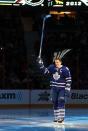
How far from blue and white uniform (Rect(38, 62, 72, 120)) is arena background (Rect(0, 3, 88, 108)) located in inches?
101

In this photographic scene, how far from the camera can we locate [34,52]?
2039 cm

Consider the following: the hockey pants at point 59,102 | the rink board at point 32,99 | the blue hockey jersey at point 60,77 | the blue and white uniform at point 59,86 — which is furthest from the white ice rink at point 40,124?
the rink board at point 32,99

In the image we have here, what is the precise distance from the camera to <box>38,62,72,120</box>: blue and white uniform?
11250mm

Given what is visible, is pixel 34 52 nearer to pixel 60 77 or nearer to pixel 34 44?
pixel 34 44

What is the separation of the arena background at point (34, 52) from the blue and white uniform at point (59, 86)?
2.57m

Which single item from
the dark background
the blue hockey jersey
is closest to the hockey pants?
the blue hockey jersey

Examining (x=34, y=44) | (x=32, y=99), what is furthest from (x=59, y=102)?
(x=34, y=44)

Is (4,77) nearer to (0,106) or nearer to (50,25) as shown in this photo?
(0,106)

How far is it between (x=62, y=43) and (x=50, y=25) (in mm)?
964

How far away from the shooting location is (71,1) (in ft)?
55.0

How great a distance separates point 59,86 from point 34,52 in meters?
9.13

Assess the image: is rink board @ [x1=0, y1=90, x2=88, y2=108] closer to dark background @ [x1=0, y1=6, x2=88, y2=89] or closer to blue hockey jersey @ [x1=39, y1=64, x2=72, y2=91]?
dark background @ [x1=0, y1=6, x2=88, y2=89]

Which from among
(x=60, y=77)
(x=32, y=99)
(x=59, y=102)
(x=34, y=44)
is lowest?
(x=32, y=99)

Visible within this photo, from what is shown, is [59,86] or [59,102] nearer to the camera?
[59,102]
